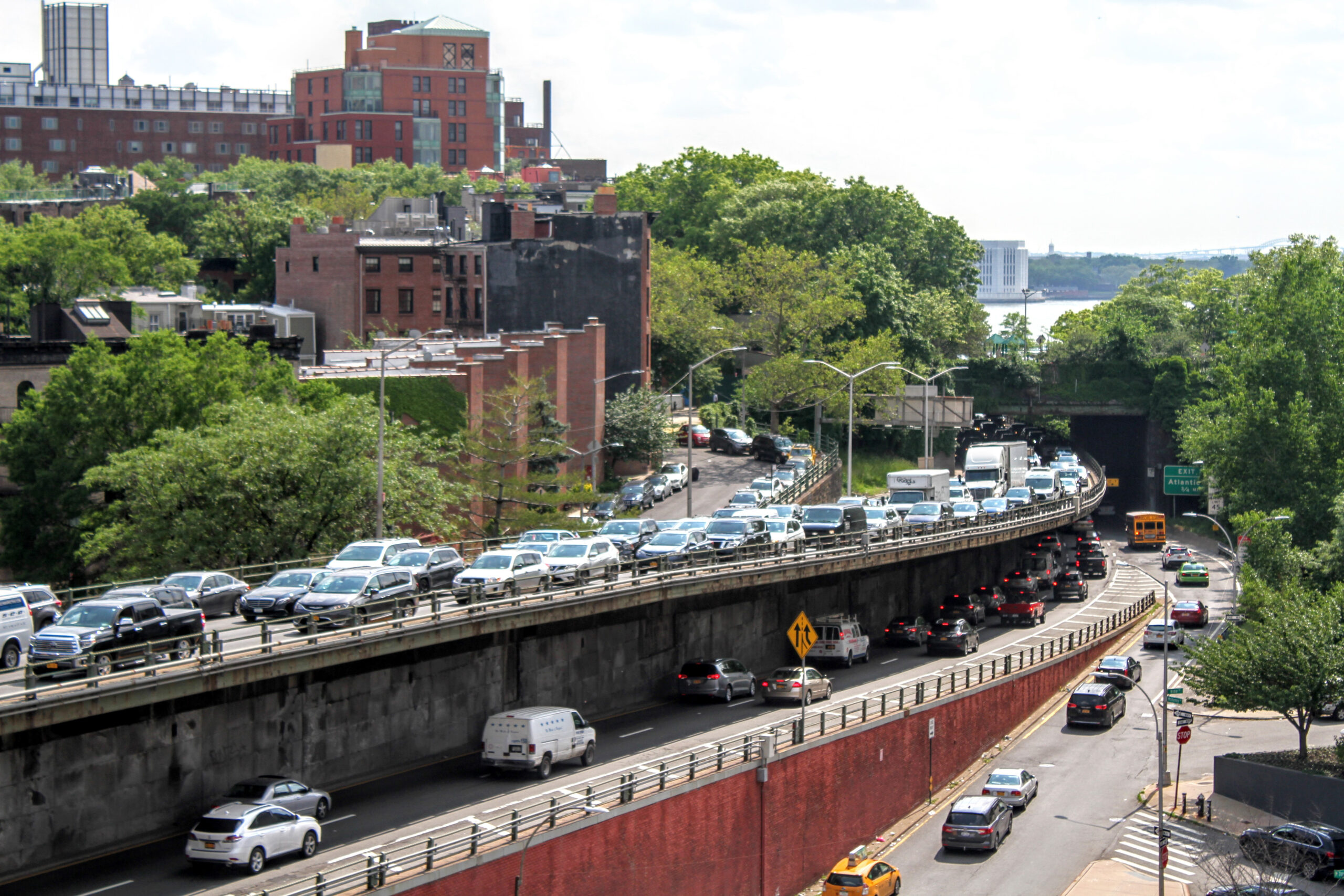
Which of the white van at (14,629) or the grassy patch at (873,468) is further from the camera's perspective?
the grassy patch at (873,468)

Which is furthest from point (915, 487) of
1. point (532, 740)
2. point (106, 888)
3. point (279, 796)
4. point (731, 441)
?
point (106, 888)

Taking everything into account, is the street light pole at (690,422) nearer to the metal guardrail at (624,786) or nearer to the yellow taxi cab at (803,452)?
the yellow taxi cab at (803,452)

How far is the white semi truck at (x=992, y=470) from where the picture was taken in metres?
80.8

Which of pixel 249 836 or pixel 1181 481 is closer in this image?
pixel 249 836

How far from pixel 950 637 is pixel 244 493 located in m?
26.0

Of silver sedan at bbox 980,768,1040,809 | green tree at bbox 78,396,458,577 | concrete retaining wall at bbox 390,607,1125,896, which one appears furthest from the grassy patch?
silver sedan at bbox 980,768,1040,809

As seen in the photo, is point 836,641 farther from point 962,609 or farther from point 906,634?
point 962,609

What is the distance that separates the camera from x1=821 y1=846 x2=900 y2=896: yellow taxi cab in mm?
36375

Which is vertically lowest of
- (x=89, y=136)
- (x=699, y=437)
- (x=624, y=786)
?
(x=624, y=786)

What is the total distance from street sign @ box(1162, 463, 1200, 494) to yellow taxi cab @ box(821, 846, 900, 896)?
254 feet

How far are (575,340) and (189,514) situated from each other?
35.5 metres

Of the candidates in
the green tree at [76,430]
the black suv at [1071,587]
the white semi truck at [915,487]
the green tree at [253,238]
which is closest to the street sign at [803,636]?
the green tree at [76,430]

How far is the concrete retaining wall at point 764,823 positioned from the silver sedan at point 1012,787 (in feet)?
7.98

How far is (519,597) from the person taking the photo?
37688mm
